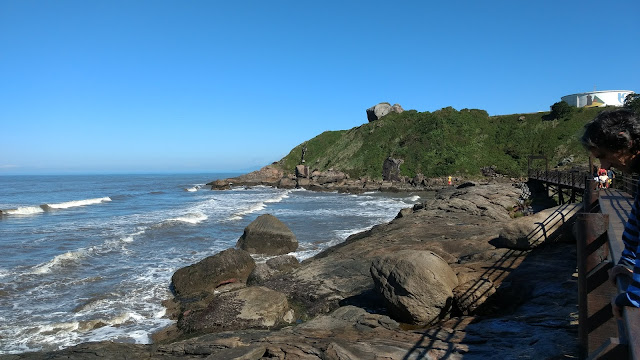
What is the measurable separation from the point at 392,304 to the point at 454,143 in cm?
6466

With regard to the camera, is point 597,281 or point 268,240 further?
point 268,240

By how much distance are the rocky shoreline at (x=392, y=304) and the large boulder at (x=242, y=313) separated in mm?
28

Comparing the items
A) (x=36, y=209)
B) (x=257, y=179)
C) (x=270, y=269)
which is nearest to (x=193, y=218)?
(x=270, y=269)

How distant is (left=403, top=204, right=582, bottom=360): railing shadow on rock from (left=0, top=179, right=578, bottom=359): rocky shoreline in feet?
0.08

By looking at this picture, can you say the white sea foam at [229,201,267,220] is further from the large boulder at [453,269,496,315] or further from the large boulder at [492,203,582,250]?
the large boulder at [453,269,496,315]

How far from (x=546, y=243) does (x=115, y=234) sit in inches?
921

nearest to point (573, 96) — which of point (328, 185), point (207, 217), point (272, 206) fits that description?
point (328, 185)

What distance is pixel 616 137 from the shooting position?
2.58 meters

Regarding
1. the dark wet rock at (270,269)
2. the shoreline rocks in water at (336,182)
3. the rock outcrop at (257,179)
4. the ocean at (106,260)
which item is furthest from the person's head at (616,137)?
the rock outcrop at (257,179)

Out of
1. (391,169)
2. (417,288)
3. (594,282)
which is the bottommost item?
(417,288)

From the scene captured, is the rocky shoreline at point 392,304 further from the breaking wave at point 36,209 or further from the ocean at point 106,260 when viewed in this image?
the breaking wave at point 36,209

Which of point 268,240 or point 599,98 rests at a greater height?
point 599,98

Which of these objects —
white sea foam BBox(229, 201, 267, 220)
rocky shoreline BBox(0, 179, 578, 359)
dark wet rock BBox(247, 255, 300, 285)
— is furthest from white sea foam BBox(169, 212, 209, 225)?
rocky shoreline BBox(0, 179, 578, 359)

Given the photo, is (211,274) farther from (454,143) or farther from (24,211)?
(454,143)
